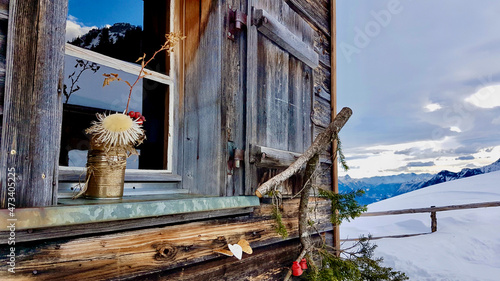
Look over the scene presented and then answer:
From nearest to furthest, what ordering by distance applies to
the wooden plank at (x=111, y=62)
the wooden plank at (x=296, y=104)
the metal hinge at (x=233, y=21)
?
the wooden plank at (x=111, y=62) → the metal hinge at (x=233, y=21) → the wooden plank at (x=296, y=104)

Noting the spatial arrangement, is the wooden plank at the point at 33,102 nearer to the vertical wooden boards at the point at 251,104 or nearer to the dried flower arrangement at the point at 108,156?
the dried flower arrangement at the point at 108,156

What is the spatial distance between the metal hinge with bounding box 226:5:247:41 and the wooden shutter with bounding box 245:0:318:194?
0.31 ft

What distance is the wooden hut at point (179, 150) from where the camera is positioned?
960mm

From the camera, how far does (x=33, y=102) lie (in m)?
0.99

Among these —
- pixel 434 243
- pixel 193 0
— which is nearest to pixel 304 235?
pixel 193 0

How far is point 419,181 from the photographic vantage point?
43125mm

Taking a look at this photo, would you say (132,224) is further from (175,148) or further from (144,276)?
(175,148)

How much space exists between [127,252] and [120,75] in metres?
0.97

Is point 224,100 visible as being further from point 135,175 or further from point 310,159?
point 310,159

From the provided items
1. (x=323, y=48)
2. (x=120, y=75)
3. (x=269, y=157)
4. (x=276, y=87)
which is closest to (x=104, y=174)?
(x=120, y=75)

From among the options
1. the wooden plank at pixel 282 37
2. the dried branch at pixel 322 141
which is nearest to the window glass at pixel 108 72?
the wooden plank at pixel 282 37

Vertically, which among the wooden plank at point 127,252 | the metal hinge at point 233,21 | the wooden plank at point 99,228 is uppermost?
the metal hinge at point 233,21

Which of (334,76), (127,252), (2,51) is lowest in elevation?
(127,252)

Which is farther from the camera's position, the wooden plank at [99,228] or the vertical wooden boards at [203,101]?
the vertical wooden boards at [203,101]
